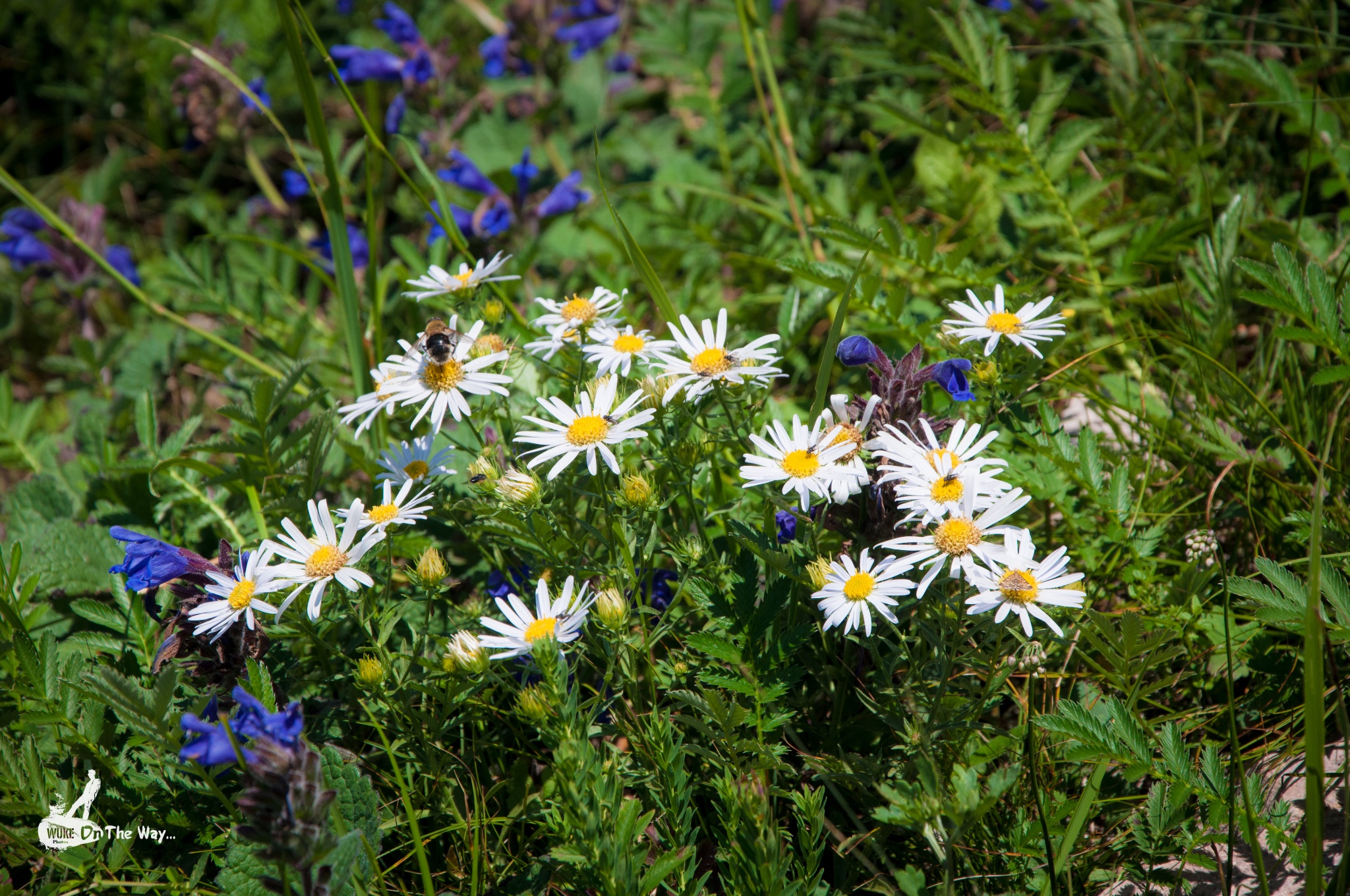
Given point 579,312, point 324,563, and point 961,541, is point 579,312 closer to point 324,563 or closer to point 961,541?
point 324,563

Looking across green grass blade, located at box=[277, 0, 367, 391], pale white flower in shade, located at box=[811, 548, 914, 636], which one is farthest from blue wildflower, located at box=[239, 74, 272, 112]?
pale white flower in shade, located at box=[811, 548, 914, 636]

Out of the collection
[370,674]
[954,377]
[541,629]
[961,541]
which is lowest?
[370,674]

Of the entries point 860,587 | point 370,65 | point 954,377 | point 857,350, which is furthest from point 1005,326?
point 370,65

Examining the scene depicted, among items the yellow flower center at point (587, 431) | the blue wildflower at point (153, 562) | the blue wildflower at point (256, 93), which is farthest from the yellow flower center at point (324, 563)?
the blue wildflower at point (256, 93)

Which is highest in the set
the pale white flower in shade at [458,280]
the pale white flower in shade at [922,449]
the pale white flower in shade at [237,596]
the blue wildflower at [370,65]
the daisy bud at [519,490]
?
the blue wildflower at [370,65]

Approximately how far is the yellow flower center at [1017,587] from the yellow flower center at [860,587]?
0.70 ft

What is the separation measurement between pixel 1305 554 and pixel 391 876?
6.90 ft

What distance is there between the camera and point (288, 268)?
3588mm

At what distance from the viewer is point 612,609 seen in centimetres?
156

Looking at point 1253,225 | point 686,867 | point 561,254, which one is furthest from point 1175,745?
point 561,254

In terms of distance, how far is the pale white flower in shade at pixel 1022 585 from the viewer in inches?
56.9

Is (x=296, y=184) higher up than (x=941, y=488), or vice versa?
(x=941, y=488)

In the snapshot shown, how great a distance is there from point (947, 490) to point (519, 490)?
2.48ft

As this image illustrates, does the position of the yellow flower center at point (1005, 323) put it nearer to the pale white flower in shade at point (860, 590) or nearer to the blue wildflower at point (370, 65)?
the pale white flower in shade at point (860, 590)
